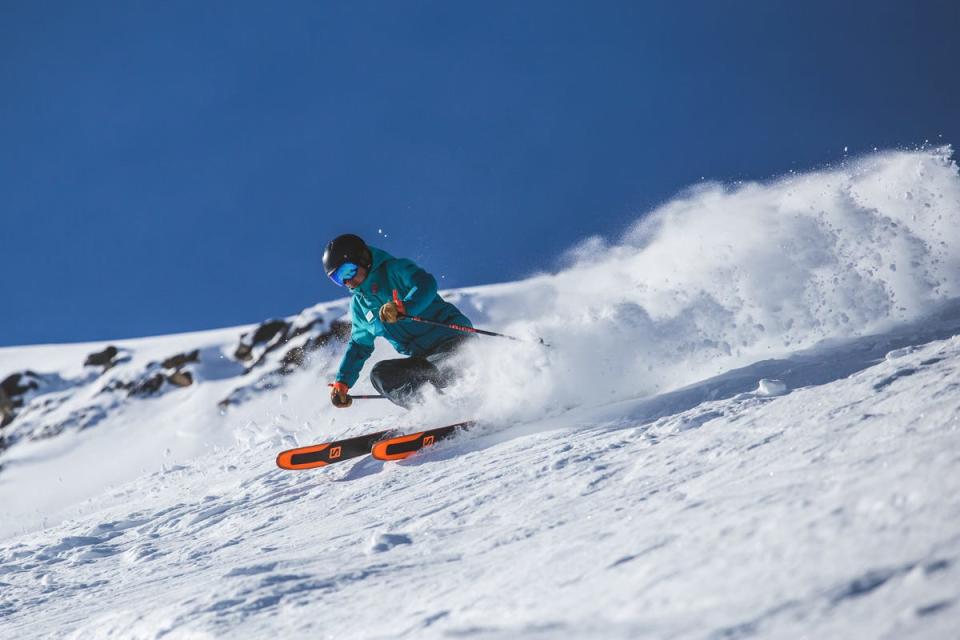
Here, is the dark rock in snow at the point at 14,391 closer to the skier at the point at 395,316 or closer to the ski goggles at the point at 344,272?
the skier at the point at 395,316

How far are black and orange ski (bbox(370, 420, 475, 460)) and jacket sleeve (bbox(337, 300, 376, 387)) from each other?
4.27 feet

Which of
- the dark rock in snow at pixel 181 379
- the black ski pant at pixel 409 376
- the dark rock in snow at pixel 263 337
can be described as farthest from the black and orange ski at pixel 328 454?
the dark rock in snow at pixel 181 379

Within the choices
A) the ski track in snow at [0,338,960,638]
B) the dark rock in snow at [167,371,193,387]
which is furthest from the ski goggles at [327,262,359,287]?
the dark rock in snow at [167,371,193,387]

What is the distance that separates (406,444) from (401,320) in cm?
148

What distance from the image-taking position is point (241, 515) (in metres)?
5.43

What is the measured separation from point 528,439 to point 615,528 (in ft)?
8.33

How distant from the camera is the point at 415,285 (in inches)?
267

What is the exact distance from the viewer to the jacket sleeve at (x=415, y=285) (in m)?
6.75

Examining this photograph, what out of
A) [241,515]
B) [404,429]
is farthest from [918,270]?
Result: [241,515]

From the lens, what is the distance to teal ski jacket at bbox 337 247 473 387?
683 centimetres

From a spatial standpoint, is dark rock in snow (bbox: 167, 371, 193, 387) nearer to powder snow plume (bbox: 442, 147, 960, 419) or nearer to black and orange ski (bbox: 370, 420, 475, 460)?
powder snow plume (bbox: 442, 147, 960, 419)

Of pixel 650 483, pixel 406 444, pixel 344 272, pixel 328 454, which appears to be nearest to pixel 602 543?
pixel 650 483

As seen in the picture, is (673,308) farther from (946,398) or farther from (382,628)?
(382,628)

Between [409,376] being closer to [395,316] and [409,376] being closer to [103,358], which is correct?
[395,316]
